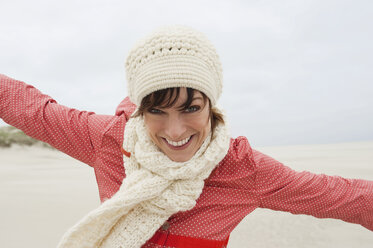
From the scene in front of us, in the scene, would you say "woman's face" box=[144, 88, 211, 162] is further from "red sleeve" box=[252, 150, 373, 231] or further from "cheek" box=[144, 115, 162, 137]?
"red sleeve" box=[252, 150, 373, 231]

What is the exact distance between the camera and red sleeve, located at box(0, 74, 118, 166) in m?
1.42

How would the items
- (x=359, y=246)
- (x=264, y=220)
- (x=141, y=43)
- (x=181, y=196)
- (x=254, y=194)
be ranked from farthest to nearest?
(x=264, y=220)
(x=359, y=246)
(x=254, y=194)
(x=181, y=196)
(x=141, y=43)

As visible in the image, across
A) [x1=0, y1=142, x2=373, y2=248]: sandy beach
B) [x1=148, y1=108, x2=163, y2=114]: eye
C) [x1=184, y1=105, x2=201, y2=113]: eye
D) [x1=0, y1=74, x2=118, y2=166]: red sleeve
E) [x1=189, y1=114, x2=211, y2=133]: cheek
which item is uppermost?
[x1=184, y1=105, x2=201, y2=113]: eye

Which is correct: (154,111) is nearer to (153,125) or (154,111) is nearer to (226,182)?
(153,125)

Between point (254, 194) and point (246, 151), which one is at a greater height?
point (246, 151)

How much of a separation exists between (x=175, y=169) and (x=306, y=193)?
23.1 inches

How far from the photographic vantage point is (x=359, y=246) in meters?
2.48

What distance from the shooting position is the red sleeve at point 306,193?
4.37 ft

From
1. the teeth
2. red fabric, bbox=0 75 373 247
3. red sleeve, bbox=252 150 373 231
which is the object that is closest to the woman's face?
the teeth

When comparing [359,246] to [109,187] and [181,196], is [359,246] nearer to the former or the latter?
[181,196]

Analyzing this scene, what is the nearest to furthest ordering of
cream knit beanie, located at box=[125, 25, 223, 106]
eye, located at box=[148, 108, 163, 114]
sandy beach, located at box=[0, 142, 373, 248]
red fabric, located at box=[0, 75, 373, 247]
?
cream knit beanie, located at box=[125, 25, 223, 106]
eye, located at box=[148, 108, 163, 114]
red fabric, located at box=[0, 75, 373, 247]
sandy beach, located at box=[0, 142, 373, 248]

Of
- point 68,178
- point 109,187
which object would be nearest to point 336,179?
point 109,187

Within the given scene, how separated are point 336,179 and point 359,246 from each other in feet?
4.96

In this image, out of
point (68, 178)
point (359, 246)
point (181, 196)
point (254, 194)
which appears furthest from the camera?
point (68, 178)
